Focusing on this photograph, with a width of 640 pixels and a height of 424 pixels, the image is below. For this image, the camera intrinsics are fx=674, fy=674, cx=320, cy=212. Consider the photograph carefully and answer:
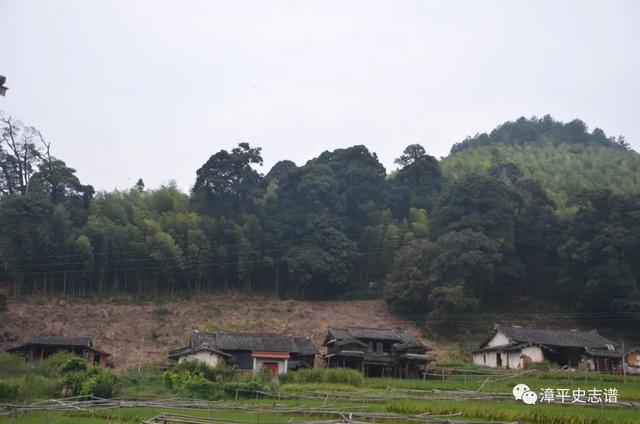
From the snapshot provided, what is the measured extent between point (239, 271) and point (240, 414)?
30422 mm

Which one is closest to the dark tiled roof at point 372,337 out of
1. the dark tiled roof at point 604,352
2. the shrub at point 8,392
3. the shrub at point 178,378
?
the dark tiled roof at point 604,352

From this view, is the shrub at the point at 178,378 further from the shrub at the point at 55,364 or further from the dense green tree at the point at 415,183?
the dense green tree at the point at 415,183

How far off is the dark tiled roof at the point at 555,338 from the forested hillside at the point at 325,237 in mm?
5504

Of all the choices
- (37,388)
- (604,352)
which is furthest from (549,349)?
(37,388)

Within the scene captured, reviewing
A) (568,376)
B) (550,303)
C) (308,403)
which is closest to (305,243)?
(550,303)

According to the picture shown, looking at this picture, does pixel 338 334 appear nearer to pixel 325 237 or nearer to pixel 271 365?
pixel 271 365

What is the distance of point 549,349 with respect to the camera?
3928 centimetres

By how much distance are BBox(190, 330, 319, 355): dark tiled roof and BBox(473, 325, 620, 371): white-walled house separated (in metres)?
11.1

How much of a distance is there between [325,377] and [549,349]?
49.7 feet

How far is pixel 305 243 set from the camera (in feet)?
178

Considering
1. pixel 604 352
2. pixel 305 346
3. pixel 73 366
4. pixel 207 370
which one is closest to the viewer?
pixel 73 366

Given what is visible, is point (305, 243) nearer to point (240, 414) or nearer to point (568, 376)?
point (568, 376)

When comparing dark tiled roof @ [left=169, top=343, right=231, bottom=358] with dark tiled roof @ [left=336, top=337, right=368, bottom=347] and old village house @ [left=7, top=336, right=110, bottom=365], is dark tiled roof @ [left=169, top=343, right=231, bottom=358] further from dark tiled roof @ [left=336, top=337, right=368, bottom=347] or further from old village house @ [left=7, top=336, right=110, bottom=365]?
dark tiled roof @ [left=336, top=337, right=368, bottom=347]

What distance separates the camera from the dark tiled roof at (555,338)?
3938cm
